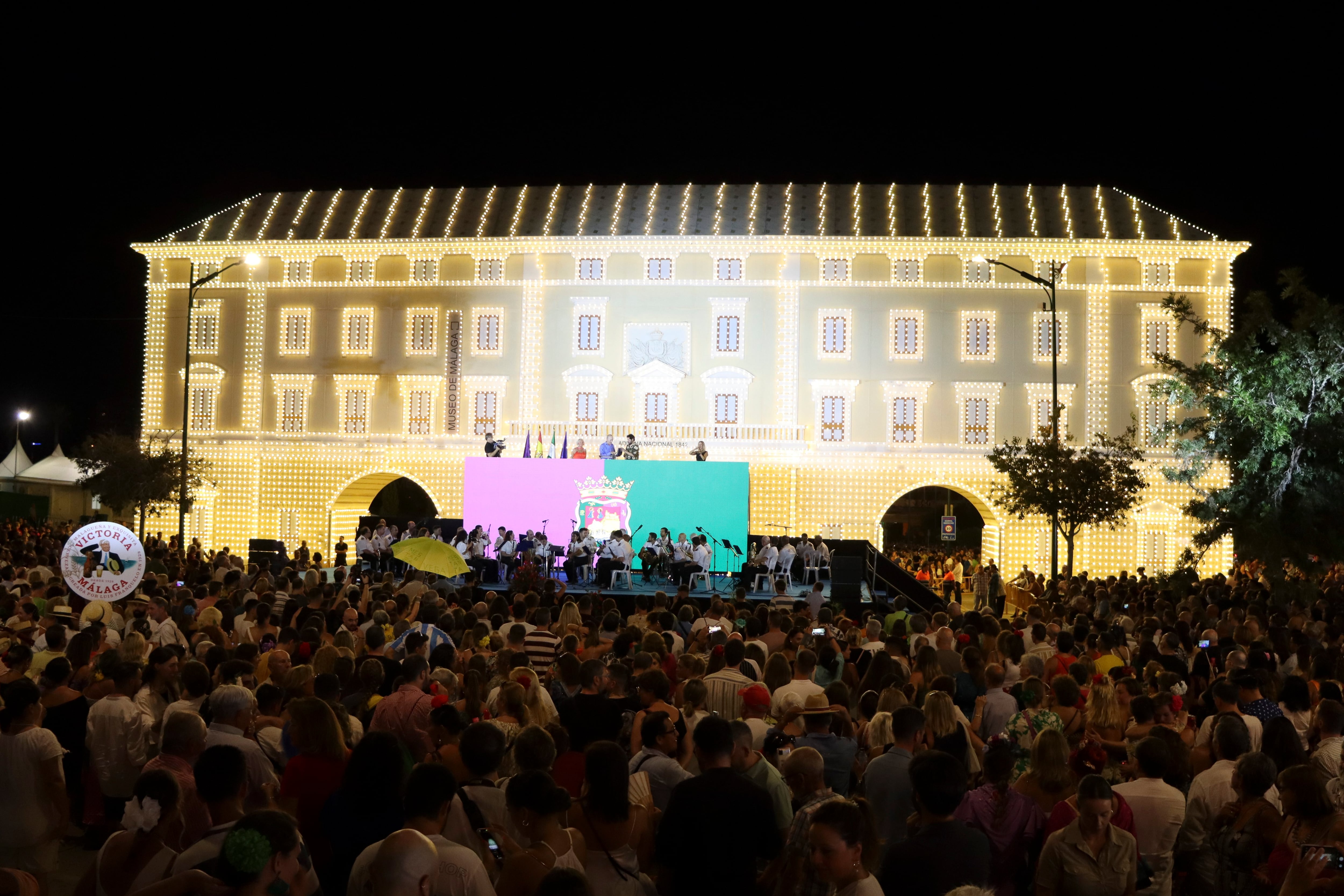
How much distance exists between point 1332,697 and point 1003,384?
94.6 ft

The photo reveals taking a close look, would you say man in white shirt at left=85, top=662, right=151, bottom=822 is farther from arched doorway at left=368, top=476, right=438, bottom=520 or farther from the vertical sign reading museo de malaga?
arched doorway at left=368, top=476, right=438, bottom=520

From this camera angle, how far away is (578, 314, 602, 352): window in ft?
125

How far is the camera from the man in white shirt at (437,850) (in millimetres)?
4301

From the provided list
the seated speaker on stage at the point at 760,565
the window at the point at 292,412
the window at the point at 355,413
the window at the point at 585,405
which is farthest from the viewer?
the window at the point at 292,412

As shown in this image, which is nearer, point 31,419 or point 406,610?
point 406,610

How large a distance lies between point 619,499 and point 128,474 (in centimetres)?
1342

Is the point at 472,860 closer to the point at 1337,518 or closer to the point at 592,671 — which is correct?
the point at 592,671

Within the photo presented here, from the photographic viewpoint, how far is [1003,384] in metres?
36.8

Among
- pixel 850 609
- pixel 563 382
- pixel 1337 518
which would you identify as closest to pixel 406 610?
pixel 850 609

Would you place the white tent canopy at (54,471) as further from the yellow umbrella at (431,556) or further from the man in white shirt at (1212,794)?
the man in white shirt at (1212,794)

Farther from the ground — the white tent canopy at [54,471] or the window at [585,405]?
the window at [585,405]

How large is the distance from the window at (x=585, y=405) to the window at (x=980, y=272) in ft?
40.4

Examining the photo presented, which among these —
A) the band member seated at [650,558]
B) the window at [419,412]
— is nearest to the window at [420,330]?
the window at [419,412]

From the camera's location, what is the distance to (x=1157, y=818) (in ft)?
20.2
